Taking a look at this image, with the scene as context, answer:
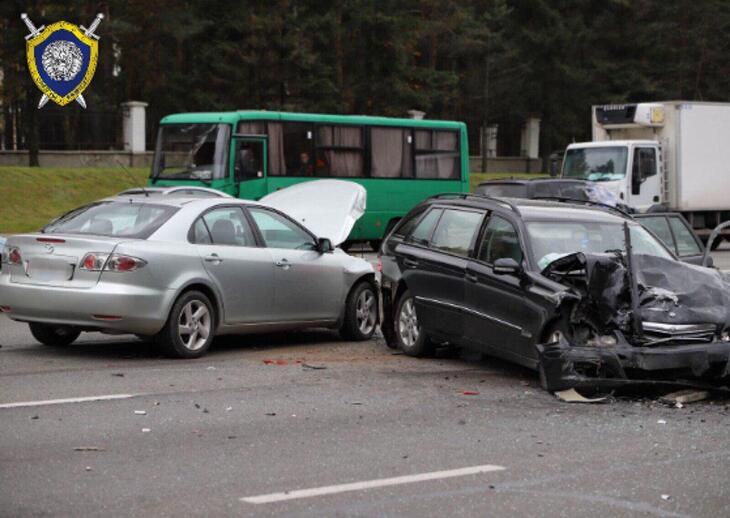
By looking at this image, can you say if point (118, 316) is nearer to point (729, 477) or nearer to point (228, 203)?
point (228, 203)

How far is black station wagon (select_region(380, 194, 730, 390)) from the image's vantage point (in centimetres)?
980

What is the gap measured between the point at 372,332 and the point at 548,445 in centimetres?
578

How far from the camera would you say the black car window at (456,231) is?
1181 centimetres

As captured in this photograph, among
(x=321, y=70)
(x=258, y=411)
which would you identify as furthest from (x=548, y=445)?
(x=321, y=70)

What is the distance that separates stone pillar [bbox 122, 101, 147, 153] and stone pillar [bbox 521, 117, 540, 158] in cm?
1986

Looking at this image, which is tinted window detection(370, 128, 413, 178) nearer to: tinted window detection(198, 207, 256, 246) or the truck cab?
the truck cab

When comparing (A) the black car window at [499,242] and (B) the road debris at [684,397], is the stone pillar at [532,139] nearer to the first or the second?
(A) the black car window at [499,242]

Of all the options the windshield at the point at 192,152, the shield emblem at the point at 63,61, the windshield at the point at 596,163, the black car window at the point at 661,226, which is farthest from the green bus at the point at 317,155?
the black car window at the point at 661,226

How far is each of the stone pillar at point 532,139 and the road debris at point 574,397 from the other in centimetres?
4820

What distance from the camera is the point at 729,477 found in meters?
7.30

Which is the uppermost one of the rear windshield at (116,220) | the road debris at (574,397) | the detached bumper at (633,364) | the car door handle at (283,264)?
the rear windshield at (116,220)

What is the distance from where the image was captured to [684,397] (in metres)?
9.85

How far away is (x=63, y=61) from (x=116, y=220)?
22731mm

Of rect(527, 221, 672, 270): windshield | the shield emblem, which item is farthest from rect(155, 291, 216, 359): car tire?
the shield emblem
